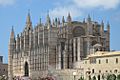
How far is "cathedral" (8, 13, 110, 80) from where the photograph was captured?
74875mm

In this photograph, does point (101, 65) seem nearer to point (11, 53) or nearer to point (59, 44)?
point (59, 44)

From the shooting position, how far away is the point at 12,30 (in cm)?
10338

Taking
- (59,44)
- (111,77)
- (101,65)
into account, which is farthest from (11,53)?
(111,77)

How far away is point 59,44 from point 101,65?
633 inches

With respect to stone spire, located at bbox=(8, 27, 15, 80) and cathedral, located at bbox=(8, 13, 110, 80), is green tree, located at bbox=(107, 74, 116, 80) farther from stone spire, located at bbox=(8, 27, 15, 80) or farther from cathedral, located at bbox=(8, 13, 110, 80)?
stone spire, located at bbox=(8, 27, 15, 80)

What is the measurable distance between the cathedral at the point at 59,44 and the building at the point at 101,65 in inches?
242

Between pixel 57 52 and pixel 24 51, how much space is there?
1528 centimetres

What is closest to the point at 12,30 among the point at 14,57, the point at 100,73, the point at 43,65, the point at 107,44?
the point at 14,57

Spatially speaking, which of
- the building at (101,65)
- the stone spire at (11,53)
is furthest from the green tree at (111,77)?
the stone spire at (11,53)

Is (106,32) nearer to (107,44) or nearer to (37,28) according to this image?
(107,44)

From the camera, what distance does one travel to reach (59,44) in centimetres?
7788

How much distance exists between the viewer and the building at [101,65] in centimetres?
6059

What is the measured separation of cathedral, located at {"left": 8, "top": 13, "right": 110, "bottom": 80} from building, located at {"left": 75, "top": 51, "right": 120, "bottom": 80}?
6.14 m

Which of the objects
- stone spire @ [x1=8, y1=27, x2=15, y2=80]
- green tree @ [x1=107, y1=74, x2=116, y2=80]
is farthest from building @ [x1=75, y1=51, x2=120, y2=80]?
stone spire @ [x1=8, y1=27, x2=15, y2=80]
